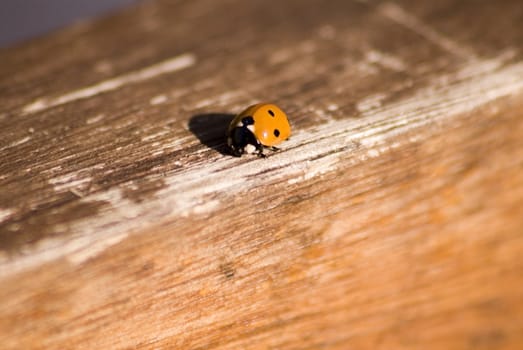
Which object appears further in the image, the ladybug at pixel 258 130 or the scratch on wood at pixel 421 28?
the scratch on wood at pixel 421 28

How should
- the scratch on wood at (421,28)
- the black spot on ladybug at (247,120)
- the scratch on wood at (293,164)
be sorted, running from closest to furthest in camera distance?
the scratch on wood at (293,164) → the black spot on ladybug at (247,120) → the scratch on wood at (421,28)

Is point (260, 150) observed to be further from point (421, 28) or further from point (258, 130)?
point (421, 28)

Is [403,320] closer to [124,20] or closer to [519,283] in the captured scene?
[519,283]

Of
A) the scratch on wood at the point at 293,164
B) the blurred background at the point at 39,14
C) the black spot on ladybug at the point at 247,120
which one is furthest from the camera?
the blurred background at the point at 39,14

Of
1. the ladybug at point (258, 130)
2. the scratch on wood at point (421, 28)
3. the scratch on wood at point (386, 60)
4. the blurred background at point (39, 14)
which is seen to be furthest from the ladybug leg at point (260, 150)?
the blurred background at point (39, 14)

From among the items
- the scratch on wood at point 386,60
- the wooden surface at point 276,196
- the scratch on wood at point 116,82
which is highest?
the scratch on wood at point 116,82

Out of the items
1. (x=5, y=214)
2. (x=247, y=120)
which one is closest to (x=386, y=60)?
(x=247, y=120)

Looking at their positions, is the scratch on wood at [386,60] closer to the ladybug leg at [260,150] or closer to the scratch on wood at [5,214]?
the ladybug leg at [260,150]

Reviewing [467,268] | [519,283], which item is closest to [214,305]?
[467,268]

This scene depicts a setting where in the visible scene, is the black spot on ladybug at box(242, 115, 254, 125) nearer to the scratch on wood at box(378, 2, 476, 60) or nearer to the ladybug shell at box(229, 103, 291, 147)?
the ladybug shell at box(229, 103, 291, 147)

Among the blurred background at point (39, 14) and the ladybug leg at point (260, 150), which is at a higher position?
the blurred background at point (39, 14)
